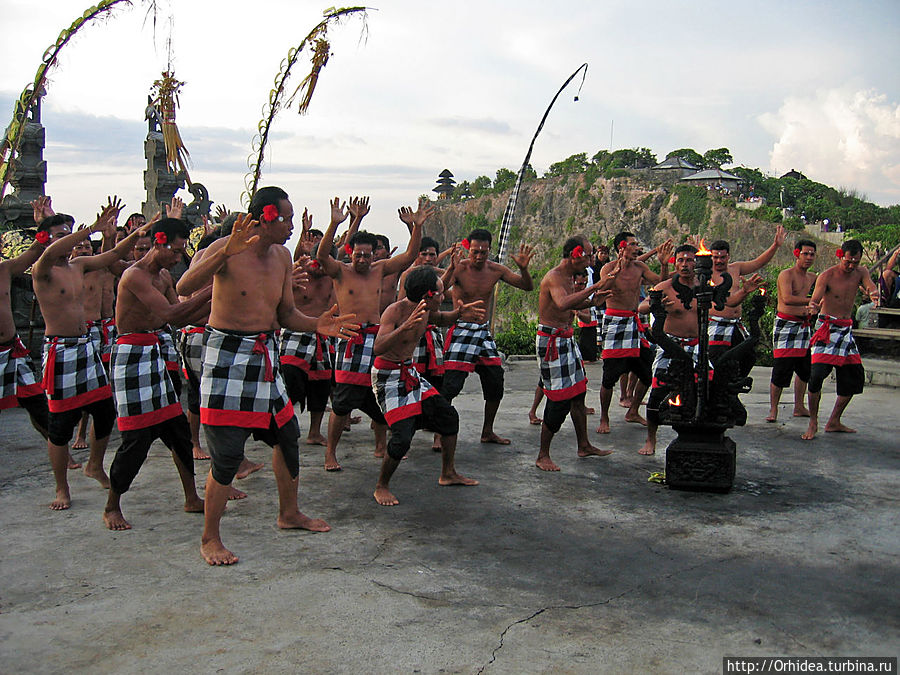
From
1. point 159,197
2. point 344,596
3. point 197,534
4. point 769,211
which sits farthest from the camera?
point 769,211

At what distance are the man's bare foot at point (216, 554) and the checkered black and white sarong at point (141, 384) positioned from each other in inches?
37.3

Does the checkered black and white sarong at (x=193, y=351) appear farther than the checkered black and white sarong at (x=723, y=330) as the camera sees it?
No

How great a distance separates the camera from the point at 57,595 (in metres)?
3.61

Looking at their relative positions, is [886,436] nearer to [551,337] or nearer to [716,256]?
[716,256]

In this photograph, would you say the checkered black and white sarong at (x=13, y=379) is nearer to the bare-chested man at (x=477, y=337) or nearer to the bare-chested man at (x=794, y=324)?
the bare-chested man at (x=477, y=337)

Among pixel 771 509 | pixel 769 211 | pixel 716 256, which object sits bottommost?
pixel 771 509

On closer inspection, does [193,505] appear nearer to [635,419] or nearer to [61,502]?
[61,502]

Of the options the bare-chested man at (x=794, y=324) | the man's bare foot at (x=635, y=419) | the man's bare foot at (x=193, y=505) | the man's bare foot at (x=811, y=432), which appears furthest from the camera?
the man's bare foot at (x=635, y=419)

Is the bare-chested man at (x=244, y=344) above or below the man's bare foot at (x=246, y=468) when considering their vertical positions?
above

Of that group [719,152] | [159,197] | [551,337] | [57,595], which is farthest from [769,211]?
[57,595]

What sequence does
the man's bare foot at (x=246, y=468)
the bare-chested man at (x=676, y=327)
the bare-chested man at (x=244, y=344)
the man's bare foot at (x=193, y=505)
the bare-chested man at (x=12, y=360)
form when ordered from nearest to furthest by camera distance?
the bare-chested man at (x=244, y=344), the man's bare foot at (x=193, y=505), the bare-chested man at (x=12, y=360), the man's bare foot at (x=246, y=468), the bare-chested man at (x=676, y=327)

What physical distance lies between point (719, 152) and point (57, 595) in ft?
266

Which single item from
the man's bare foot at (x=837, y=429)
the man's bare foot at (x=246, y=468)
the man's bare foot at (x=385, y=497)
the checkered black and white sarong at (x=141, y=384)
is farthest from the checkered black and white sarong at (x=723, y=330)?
the checkered black and white sarong at (x=141, y=384)

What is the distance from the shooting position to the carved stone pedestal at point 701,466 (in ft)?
17.3
